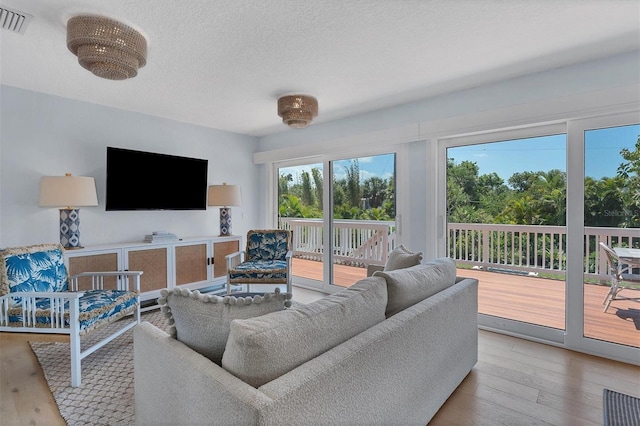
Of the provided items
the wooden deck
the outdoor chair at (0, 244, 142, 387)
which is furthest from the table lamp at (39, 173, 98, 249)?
the wooden deck

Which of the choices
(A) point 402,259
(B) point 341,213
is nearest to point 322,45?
(A) point 402,259

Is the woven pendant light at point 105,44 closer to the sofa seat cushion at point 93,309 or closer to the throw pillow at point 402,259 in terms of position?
the sofa seat cushion at point 93,309

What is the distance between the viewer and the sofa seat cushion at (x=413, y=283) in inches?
62.6

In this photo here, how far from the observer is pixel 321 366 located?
40.4 inches

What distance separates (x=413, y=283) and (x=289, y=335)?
88 centimetres

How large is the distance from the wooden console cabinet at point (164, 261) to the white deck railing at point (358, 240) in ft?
3.78

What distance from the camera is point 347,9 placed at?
1770 millimetres

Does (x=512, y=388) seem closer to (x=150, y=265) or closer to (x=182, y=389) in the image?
(x=182, y=389)

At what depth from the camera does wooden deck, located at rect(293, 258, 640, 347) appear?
93.8 inches

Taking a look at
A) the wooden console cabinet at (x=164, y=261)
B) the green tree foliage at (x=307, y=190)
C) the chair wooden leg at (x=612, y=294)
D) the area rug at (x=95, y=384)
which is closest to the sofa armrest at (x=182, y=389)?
the area rug at (x=95, y=384)

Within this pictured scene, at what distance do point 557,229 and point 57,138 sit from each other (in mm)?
4774

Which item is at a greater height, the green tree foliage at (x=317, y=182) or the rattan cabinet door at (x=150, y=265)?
the green tree foliage at (x=317, y=182)

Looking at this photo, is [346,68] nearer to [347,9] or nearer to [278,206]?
[347,9]

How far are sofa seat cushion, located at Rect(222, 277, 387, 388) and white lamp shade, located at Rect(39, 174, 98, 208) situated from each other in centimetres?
272
